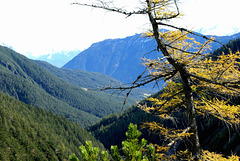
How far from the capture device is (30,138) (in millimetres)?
111625

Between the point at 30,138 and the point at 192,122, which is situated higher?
the point at 192,122

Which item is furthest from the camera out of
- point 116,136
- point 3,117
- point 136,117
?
point 116,136

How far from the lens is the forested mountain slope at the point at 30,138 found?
315ft

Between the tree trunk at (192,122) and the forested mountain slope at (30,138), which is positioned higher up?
the tree trunk at (192,122)

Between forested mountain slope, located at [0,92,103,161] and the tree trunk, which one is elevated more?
the tree trunk

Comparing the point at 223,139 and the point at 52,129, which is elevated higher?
the point at 223,139

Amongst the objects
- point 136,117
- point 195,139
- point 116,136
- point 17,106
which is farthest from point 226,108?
point 17,106

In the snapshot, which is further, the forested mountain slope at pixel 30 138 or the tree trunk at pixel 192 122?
the forested mountain slope at pixel 30 138

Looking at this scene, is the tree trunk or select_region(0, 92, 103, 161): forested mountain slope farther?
select_region(0, 92, 103, 161): forested mountain slope

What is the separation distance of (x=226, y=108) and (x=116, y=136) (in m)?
155

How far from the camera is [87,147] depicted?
4363 mm

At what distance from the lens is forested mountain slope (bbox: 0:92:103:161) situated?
9596 cm

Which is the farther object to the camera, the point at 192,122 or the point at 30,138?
the point at 30,138

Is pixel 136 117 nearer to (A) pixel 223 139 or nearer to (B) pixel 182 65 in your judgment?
(A) pixel 223 139
